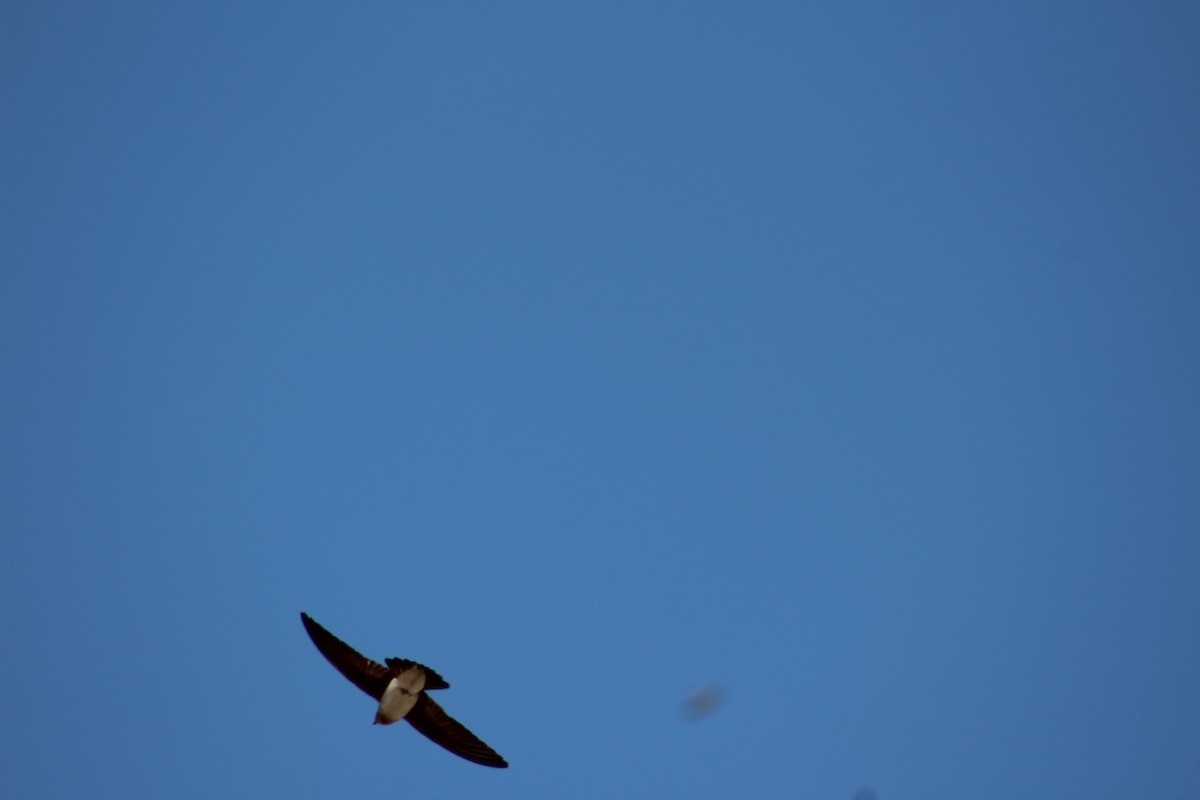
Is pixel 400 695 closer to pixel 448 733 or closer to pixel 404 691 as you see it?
pixel 404 691

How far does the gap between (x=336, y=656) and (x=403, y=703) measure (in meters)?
0.94

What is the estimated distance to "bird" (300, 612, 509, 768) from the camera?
1224cm

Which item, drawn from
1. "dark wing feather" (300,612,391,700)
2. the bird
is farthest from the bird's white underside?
"dark wing feather" (300,612,391,700)

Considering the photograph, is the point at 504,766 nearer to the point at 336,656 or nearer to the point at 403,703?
the point at 403,703

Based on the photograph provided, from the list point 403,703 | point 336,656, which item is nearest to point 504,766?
point 403,703

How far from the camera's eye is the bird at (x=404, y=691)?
40.2 ft

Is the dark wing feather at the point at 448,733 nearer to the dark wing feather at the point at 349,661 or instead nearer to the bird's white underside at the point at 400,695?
the bird's white underside at the point at 400,695

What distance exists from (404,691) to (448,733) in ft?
3.12

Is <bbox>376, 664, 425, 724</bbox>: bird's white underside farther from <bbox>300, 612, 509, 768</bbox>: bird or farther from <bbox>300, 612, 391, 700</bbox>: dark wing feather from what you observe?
<bbox>300, 612, 391, 700</bbox>: dark wing feather

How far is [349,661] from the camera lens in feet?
41.9

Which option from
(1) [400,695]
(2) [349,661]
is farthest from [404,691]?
(2) [349,661]

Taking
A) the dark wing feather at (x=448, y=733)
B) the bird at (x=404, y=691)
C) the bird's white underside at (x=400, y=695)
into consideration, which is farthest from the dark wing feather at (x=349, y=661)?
the dark wing feather at (x=448, y=733)

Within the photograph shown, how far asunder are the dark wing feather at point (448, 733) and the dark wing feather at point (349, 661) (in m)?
0.51

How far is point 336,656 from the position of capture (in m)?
12.8
